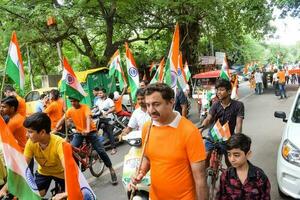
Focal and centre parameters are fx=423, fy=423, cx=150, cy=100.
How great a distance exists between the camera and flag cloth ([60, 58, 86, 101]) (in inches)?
254

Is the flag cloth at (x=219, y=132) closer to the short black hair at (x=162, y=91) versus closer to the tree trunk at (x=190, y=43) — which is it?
the short black hair at (x=162, y=91)

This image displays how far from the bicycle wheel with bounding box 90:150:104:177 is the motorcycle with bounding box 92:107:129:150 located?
2.39 metres

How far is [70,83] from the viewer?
21.5ft

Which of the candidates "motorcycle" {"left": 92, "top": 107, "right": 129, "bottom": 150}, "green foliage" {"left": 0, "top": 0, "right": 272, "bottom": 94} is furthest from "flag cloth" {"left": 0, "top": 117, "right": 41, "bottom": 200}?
"green foliage" {"left": 0, "top": 0, "right": 272, "bottom": 94}

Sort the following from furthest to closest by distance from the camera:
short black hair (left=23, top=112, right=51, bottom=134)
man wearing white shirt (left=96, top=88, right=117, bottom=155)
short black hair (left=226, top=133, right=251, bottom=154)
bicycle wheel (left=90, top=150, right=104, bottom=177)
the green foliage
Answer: the green foliage, man wearing white shirt (left=96, top=88, right=117, bottom=155), bicycle wheel (left=90, top=150, right=104, bottom=177), short black hair (left=23, top=112, right=51, bottom=134), short black hair (left=226, top=133, right=251, bottom=154)

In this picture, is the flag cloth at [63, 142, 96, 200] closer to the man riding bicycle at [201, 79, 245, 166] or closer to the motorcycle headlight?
the man riding bicycle at [201, 79, 245, 166]

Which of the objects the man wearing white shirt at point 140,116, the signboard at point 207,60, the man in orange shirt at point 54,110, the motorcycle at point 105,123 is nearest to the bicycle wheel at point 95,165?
the man wearing white shirt at point 140,116

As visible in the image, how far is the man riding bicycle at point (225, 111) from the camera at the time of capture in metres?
5.33

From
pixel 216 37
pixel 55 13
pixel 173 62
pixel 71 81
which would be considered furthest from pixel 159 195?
pixel 216 37

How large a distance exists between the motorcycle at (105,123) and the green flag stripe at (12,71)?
453 centimetres

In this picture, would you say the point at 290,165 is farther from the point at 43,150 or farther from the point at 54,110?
the point at 54,110

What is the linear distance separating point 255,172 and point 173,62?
3.10 m

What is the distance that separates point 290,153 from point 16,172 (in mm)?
3355

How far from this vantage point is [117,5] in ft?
57.9
